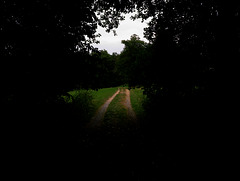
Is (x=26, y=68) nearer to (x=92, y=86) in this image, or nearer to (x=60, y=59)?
(x=60, y=59)

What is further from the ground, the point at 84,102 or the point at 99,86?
the point at 99,86

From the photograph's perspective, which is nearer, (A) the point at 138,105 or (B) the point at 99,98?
(A) the point at 138,105

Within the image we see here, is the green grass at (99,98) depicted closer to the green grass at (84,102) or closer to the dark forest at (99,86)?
the green grass at (84,102)

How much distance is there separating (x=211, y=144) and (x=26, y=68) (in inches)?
256

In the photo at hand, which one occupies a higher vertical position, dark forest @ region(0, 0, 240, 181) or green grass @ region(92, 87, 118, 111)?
dark forest @ region(0, 0, 240, 181)

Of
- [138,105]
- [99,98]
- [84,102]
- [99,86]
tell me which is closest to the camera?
[99,86]

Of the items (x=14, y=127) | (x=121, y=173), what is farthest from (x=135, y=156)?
(x=14, y=127)

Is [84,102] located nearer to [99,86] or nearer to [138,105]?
[138,105]

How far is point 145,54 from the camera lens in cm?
636

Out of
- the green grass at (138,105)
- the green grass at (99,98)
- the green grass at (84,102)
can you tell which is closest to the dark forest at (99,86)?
the green grass at (84,102)

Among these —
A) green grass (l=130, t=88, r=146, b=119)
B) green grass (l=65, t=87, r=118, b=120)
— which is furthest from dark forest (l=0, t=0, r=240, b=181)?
green grass (l=130, t=88, r=146, b=119)

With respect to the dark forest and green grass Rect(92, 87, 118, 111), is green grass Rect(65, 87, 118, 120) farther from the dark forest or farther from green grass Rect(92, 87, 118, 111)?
the dark forest

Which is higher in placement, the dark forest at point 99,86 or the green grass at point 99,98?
the dark forest at point 99,86

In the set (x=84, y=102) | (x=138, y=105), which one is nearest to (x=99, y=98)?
(x=84, y=102)
